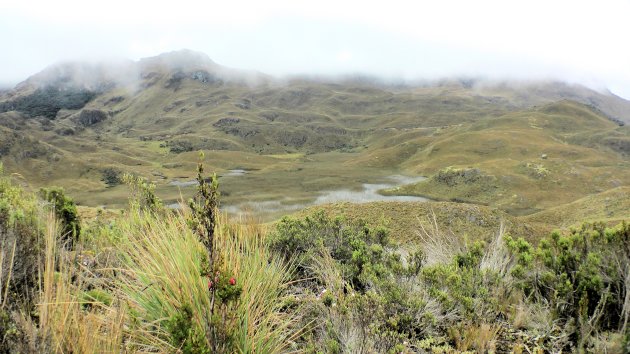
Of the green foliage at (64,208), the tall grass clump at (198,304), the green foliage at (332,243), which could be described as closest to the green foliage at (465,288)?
the green foliage at (332,243)

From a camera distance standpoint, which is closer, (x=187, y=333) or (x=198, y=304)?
(x=187, y=333)

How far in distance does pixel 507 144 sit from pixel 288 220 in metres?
94.7

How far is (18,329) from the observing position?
2.69 meters

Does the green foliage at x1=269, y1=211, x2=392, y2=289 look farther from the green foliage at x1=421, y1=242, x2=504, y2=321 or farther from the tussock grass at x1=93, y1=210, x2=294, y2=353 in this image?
the tussock grass at x1=93, y1=210, x2=294, y2=353

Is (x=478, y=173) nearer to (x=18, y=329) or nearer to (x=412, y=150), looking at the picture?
(x=412, y=150)

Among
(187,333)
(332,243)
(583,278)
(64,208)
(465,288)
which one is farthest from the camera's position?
(64,208)

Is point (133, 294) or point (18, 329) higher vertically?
point (18, 329)

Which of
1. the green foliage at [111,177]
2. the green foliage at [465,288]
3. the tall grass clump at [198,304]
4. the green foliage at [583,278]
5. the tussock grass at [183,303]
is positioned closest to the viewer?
the tall grass clump at [198,304]

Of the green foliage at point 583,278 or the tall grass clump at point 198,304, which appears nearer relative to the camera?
the tall grass clump at point 198,304

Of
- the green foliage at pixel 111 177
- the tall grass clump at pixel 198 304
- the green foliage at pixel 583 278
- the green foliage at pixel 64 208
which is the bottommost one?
the green foliage at pixel 111 177

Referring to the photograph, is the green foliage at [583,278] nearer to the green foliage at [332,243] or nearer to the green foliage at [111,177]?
the green foliage at [332,243]

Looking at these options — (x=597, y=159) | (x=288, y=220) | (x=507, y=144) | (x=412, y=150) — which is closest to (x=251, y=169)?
→ (x=412, y=150)

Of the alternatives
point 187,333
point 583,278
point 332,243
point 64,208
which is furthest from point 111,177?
point 583,278

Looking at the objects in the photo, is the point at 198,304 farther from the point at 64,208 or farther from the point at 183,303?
the point at 64,208
